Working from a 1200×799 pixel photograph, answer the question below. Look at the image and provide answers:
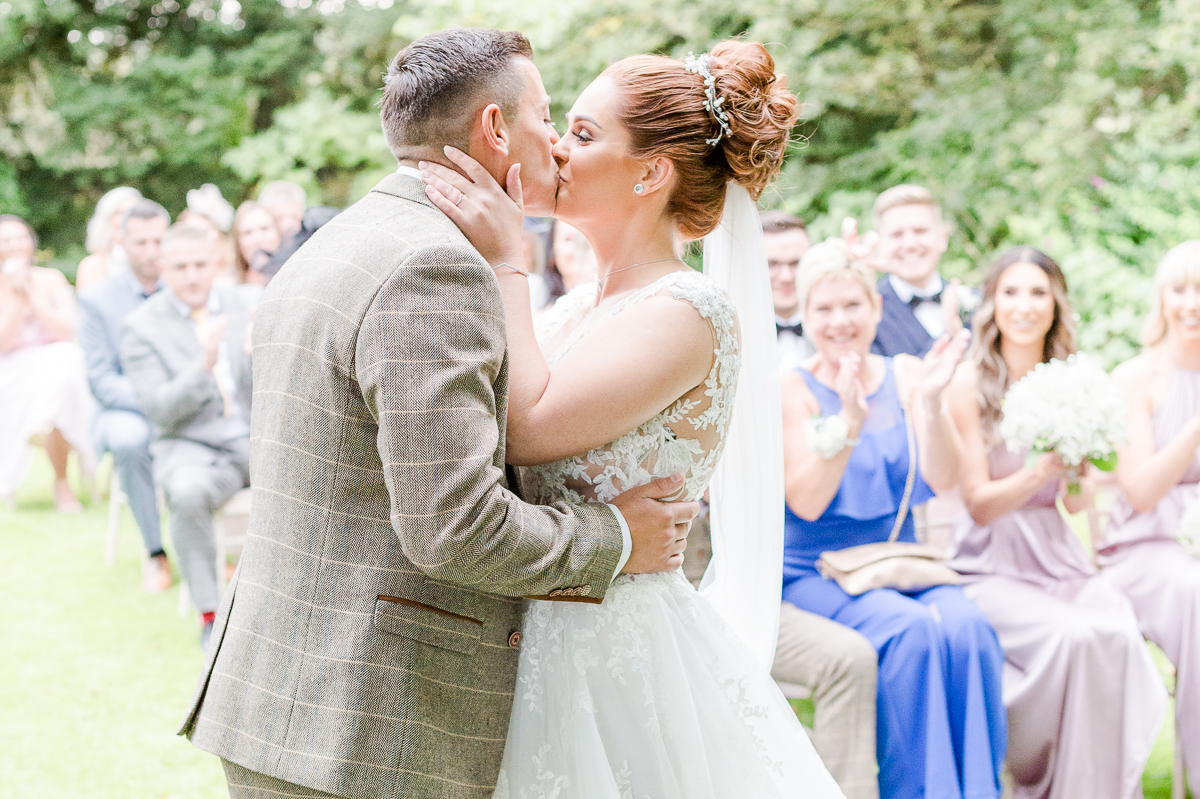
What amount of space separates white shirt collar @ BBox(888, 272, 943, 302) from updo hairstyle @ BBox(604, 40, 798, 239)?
347 cm

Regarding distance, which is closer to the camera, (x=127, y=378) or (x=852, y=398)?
(x=852, y=398)

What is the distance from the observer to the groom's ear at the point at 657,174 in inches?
95.3

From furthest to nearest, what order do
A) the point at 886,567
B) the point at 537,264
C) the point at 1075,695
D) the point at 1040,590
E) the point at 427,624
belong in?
1. the point at 537,264
2. the point at 1040,590
3. the point at 886,567
4. the point at 1075,695
5. the point at 427,624

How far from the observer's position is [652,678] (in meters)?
2.20

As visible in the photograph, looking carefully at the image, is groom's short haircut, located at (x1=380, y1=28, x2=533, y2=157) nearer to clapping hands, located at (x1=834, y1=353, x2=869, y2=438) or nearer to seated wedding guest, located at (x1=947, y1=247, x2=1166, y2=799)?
clapping hands, located at (x1=834, y1=353, x2=869, y2=438)

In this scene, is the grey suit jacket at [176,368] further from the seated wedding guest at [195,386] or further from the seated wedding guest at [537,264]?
the seated wedding guest at [537,264]

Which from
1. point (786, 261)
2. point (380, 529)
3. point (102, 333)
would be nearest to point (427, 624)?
point (380, 529)

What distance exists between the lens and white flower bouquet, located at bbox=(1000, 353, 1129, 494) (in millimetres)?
4016

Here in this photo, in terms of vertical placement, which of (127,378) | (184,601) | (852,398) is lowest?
(184,601)

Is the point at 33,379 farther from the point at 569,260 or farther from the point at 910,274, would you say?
the point at 910,274

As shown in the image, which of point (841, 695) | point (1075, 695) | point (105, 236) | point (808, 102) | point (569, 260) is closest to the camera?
point (841, 695)

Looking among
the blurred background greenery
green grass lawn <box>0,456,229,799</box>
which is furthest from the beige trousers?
the blurred background greenery

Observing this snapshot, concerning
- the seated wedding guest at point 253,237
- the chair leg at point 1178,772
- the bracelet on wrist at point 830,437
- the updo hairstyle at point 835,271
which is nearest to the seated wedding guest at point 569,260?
the updo hairstyle at point 835,271

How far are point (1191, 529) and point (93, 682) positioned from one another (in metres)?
5.33
